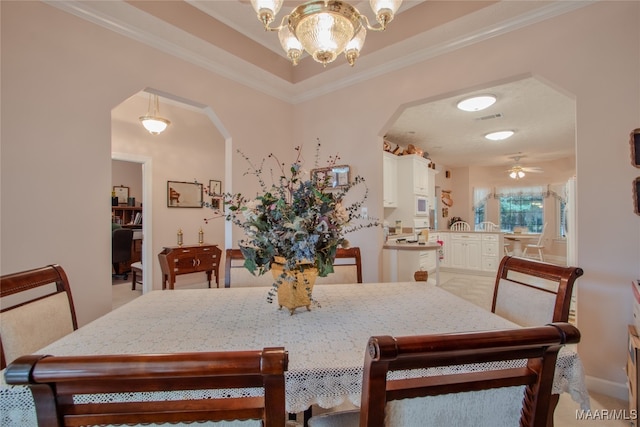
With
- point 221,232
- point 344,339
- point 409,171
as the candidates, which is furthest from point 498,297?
point 221,232

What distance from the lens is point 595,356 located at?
6.33 feet

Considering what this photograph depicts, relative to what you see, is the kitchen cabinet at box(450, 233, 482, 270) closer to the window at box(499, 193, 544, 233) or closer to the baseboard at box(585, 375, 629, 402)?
the window at box(499, 193, 544, 233)

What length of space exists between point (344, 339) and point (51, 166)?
232cm

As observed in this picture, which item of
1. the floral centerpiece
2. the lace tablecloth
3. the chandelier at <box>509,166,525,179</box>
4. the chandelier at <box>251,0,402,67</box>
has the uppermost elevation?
the chandelier at <box>509,166,525,179</box>

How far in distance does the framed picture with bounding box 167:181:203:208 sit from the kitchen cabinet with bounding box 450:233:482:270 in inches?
210

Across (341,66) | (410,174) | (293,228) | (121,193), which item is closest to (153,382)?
(293,228)

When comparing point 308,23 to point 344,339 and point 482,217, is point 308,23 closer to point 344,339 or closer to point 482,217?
point 344,339

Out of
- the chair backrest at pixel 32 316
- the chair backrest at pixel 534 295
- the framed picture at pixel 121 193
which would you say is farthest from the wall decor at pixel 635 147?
the framed picture at pixel 121 193

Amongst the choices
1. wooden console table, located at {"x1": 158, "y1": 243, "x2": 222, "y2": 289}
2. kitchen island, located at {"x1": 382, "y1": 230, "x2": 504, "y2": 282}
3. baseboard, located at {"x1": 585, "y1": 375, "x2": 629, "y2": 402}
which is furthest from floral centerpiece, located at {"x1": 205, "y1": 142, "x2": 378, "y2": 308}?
kitchen island, located at {"x1": 382, "y1": 230, "x2": 504, "y2": 282}

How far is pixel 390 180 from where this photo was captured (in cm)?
506

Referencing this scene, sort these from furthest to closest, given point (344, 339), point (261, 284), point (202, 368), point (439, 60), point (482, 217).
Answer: point (482, 217) < point (439, 60) < point (261, 284) < point (344, 339) < point (202, 368)

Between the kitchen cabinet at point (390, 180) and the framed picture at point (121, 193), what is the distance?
6.17m

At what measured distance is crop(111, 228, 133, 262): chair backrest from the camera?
205 inches

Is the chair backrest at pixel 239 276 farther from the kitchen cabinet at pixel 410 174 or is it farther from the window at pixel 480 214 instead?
the window at pixel 480 214
